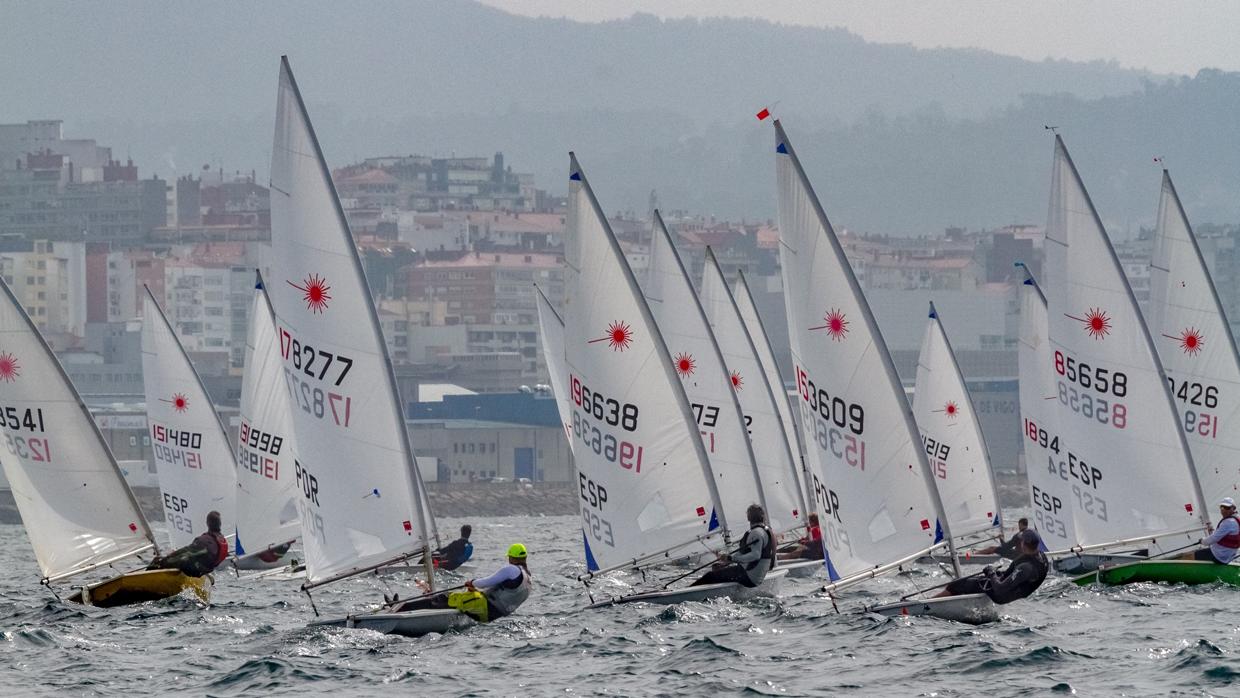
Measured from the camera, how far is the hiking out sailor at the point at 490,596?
66.7 feet

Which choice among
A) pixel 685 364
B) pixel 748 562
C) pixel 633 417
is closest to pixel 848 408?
pixel 748 562

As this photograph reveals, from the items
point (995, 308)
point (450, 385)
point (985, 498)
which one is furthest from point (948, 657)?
point (995, 308)

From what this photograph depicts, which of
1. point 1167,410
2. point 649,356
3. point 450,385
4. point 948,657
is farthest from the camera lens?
point 450,385

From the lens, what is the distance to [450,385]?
130 meters

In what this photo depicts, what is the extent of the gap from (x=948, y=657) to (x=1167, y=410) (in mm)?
7733

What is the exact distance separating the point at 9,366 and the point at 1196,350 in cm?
1505

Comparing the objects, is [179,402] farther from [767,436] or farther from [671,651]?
[671,651]

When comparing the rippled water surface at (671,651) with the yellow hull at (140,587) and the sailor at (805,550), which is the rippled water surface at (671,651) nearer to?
the yellow hull at (140,587)

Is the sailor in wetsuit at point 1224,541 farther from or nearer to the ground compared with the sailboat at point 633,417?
nearer to the ground

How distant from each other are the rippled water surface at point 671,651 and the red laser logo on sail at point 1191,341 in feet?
16.2

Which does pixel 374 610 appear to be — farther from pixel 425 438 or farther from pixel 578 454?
pixel 425 438

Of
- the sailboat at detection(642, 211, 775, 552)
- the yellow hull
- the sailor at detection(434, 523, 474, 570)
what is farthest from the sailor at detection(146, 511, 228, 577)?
the sailor at detection(434, 523, 474, 570)

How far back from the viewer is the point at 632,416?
22844mm

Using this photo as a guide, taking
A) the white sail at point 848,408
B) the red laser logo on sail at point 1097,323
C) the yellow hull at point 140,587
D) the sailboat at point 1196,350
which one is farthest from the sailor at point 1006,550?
the yellow hull at point 140,587
